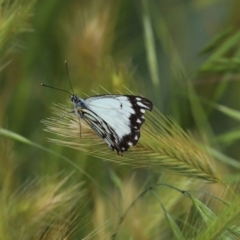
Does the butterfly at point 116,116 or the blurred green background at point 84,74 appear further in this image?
the blurred green background at point 84,74

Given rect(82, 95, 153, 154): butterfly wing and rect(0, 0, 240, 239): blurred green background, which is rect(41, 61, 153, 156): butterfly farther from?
rect(0, 0, 240, 239): blurred green background

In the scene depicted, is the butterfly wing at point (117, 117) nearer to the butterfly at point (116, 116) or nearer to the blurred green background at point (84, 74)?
the butterfly at point (116, 116)

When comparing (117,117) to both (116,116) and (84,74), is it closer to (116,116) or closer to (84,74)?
(116,116)

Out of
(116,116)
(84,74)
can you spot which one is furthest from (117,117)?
(84,74)

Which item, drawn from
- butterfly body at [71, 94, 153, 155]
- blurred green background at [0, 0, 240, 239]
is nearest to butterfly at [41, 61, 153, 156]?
butterfly body at [71, 94, 153, 155]

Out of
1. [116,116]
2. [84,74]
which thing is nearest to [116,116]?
[116,116]

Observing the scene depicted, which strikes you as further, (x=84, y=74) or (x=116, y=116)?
(x=84, y=74)

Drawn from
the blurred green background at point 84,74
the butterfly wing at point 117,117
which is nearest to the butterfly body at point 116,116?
the butterfly wing at point 117,117
